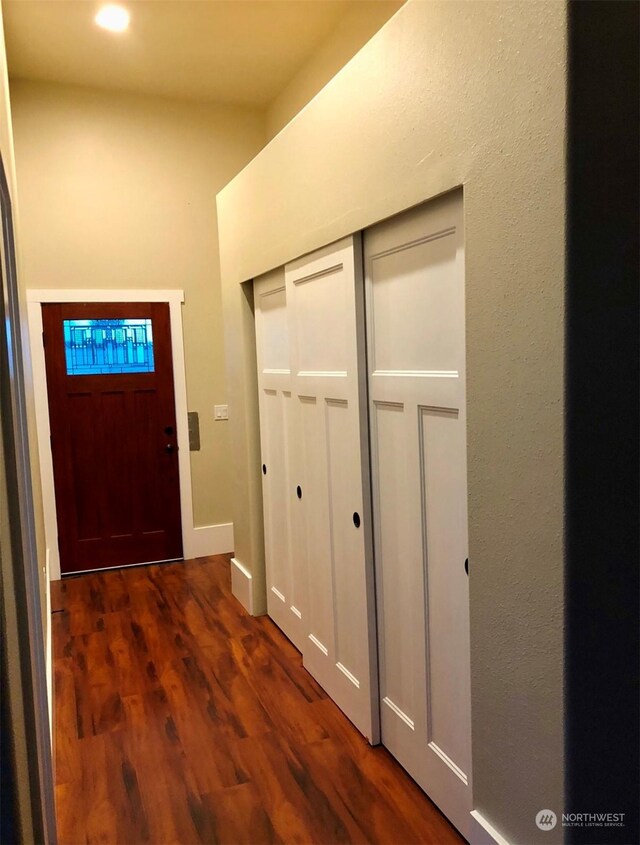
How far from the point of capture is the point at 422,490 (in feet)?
6.59

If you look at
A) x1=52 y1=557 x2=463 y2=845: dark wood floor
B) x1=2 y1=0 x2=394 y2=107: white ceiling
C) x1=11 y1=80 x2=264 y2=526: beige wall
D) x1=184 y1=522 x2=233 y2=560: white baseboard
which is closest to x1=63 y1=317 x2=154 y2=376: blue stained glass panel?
x1=11 y1=80 x2=264 y2=526: beige wall

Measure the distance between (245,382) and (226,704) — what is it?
5.59 feet

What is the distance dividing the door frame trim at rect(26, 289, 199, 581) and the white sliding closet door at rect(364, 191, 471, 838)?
2.74 metres

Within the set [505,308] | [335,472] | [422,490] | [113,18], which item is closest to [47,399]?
[113,18]

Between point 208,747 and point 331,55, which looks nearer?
point 208,747

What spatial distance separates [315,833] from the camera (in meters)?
2.00

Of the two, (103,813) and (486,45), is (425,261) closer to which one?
(486,45)

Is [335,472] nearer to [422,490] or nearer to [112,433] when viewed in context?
[422,490]

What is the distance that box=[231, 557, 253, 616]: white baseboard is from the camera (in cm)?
372

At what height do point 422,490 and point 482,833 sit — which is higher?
point 422,490

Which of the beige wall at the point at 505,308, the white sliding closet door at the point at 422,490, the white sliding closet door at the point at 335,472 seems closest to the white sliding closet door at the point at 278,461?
the white sliding closet door at the point at 335,472

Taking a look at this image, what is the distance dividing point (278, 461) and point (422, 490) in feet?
4.78

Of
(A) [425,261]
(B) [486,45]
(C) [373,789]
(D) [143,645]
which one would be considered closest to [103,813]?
(C) [373,789]

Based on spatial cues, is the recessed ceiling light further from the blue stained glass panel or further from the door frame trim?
the blue stained glass panel
